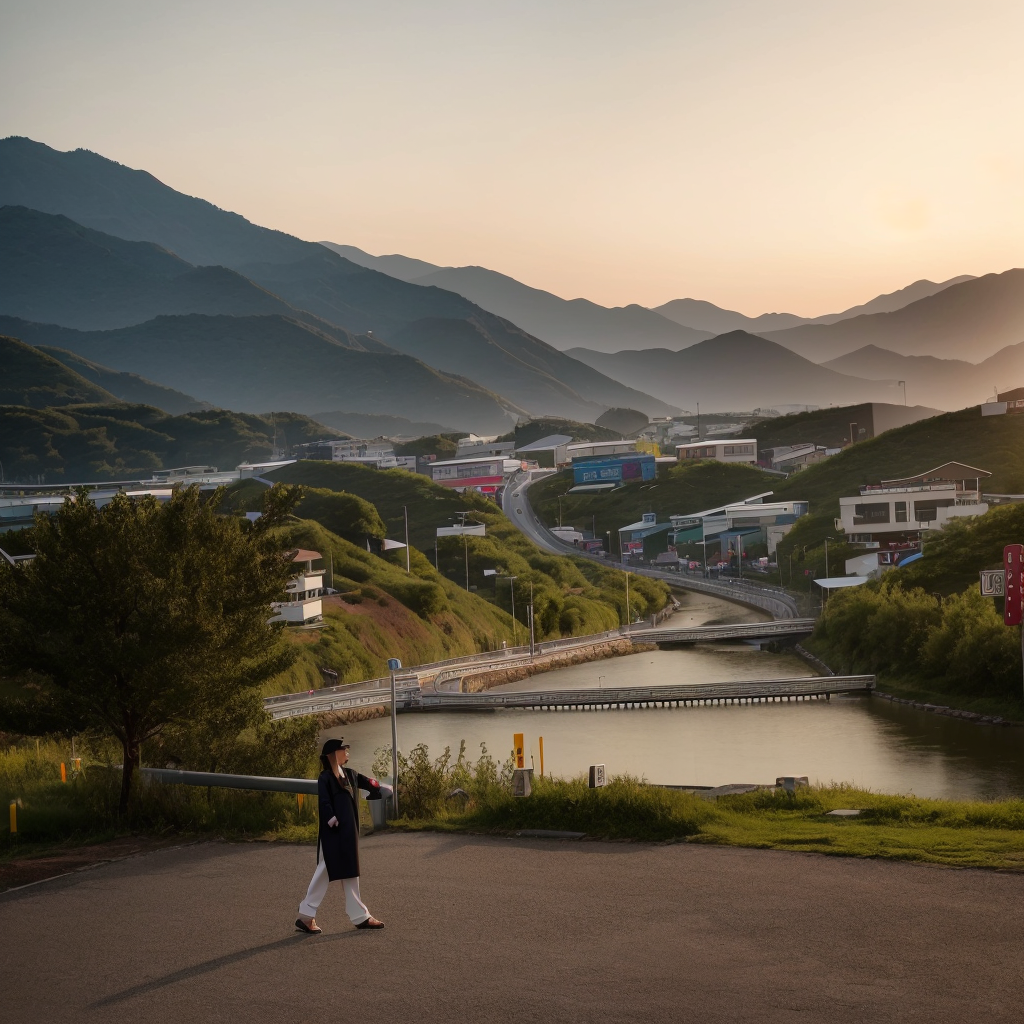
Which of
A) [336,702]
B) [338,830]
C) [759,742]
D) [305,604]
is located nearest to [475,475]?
[305,604]

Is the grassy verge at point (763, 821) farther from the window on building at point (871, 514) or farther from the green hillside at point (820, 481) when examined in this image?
the window on building at point (871, 514)

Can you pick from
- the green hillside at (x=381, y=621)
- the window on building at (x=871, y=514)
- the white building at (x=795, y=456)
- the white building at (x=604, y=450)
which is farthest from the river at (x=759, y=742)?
the white building at (x=604, y=450)

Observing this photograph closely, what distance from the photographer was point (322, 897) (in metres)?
8.20

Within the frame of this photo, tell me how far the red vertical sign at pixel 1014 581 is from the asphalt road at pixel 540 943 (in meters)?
16.5

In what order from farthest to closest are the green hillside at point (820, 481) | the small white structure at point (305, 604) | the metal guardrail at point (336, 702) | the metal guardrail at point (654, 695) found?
the green hillside at point (820, 481), the small white structure at point (305, 604), the metal guardrail at point (654, 695), the metal guardrail at point (336, 702)

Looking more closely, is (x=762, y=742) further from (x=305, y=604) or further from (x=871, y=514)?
(x=871, y=514)

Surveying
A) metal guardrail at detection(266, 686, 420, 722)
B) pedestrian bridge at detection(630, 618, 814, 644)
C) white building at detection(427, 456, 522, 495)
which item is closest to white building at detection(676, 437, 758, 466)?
white building at detection(427, 456, 522, 495)

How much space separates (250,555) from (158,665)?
77.5 inches

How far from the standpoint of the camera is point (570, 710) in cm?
5219

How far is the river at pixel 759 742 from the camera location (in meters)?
33.6

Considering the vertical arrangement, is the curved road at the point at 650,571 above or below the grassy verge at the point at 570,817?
above

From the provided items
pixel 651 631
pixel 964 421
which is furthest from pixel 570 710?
pixel 964 421

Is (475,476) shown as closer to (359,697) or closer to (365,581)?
(365,581)

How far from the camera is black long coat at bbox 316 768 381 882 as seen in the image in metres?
8.22
